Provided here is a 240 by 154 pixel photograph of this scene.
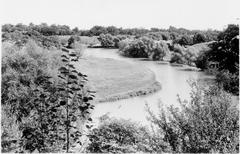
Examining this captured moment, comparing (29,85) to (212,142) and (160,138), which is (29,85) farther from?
(212,142)

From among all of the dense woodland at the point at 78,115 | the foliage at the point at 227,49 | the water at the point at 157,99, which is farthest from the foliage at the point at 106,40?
the dense woodland at the point at 78,115

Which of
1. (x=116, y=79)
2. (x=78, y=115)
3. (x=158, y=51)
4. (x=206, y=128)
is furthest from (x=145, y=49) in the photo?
(x=206, y=128)

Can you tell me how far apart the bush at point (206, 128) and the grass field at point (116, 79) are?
55.5 ft

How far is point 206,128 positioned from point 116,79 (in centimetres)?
3026

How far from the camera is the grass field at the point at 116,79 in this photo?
28.6 metres

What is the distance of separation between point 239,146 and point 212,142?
409mm

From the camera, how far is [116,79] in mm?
35562

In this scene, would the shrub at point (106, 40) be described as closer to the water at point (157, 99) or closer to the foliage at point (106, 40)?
the foliage at point (106, 40)

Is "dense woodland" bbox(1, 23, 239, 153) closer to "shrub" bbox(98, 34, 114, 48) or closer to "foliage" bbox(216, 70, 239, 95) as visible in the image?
"foliage" bbox(216, 70, 239, 95)

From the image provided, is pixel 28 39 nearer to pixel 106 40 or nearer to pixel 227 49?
pixel 227 49

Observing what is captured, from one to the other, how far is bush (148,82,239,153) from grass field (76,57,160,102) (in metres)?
16.9

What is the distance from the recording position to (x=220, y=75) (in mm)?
21516

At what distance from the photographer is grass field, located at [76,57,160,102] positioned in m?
28.6

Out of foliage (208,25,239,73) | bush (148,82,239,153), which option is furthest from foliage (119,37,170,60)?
bush (148,82,239,153)
